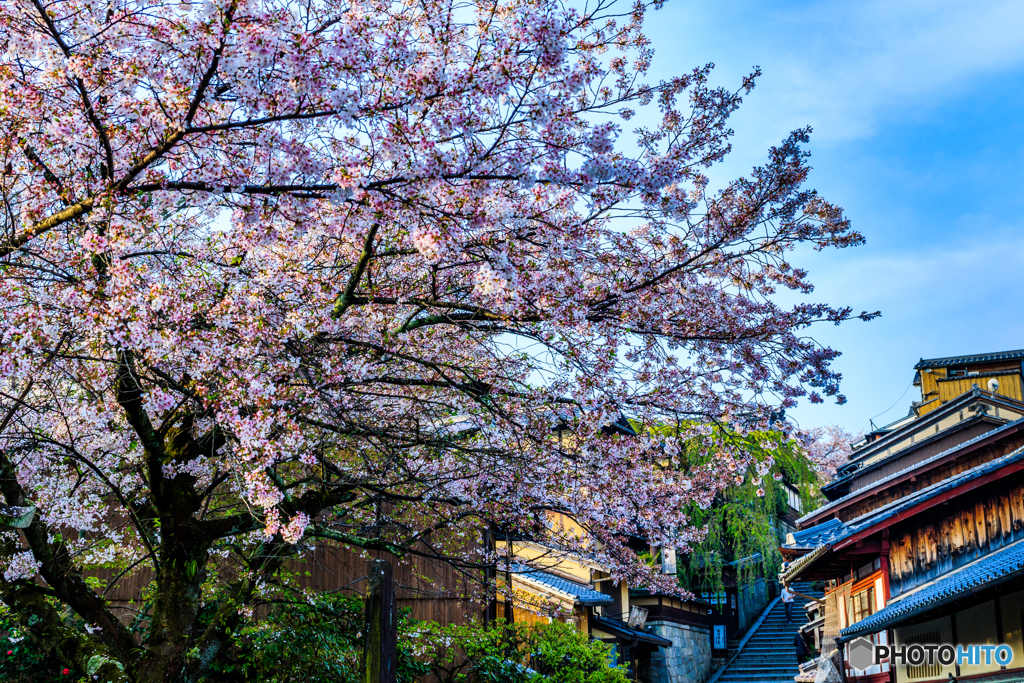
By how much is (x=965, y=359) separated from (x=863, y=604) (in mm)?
15234

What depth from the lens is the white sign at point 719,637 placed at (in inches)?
1355

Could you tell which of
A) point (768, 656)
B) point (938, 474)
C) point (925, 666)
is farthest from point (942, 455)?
point (768, 656)

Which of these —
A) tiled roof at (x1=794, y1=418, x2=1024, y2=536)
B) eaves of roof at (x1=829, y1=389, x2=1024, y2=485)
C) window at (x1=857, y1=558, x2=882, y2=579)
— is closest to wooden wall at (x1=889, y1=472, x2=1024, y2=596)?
window at (x1=857, y1=558, x2=882, y2=579)

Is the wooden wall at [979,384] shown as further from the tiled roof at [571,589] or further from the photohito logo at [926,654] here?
the tiled roof at [571,589]

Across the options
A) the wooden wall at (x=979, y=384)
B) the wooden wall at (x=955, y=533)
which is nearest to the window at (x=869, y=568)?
the wooden wall at (x=955, y=533)

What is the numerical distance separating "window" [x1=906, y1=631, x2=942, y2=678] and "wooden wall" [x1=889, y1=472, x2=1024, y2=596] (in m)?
0.86

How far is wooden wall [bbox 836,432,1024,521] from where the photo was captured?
1515cm

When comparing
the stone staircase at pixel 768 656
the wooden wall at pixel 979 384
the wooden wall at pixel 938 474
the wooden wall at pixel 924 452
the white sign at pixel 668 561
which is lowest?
the stone staircase at pixel 768 656

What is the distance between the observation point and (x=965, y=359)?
27359 mm

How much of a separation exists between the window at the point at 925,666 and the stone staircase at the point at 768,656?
14493 mm

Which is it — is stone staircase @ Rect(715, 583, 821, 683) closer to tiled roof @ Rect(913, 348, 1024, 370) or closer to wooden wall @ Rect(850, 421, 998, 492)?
wooden wall @ Rect(850, 421, 998, 492)

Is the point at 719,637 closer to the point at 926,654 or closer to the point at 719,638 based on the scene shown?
the point at 719,638

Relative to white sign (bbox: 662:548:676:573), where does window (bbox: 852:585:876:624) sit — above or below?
below

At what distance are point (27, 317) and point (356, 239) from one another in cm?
286
